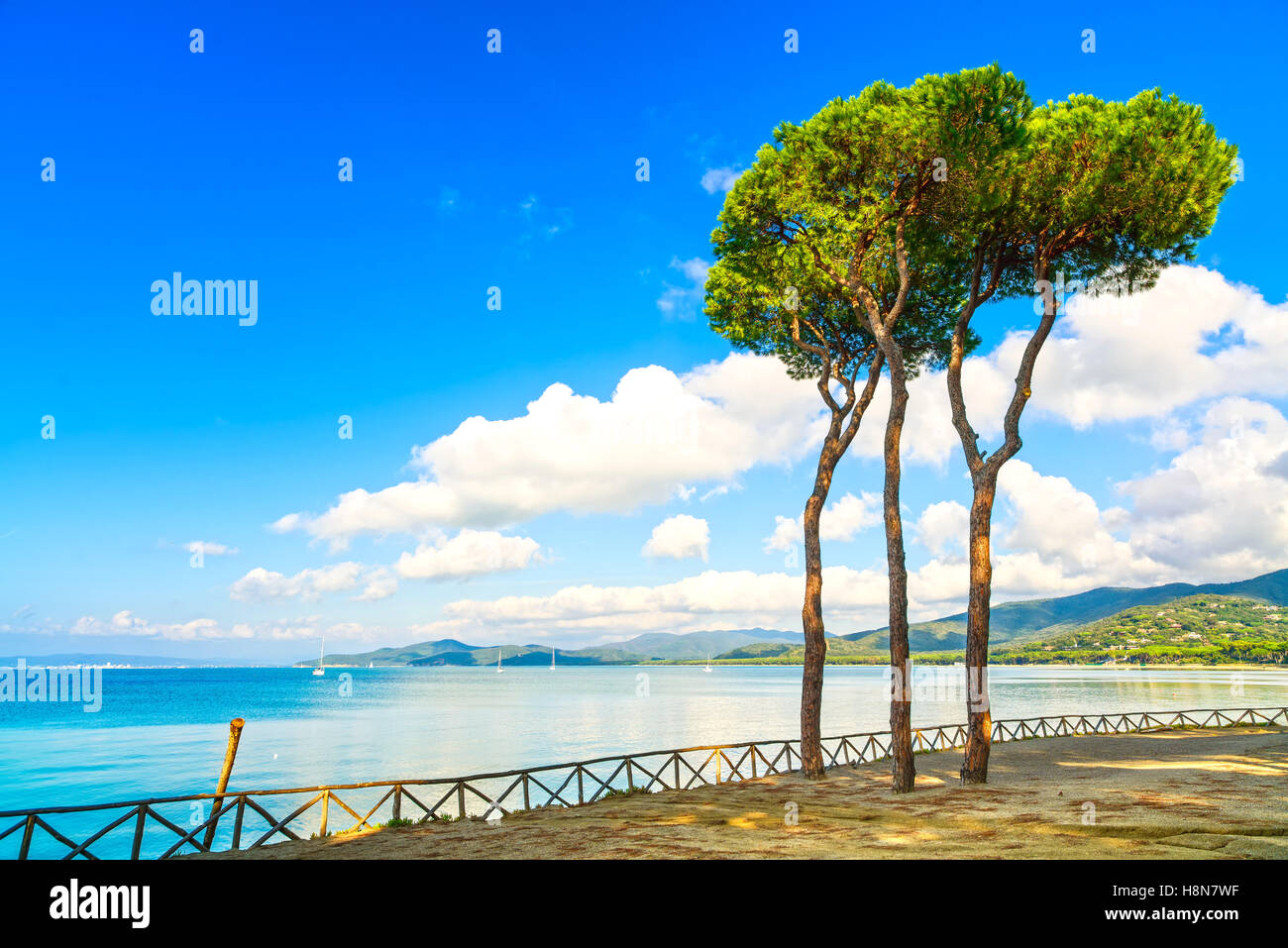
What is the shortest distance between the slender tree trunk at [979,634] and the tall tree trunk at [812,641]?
11.4ft

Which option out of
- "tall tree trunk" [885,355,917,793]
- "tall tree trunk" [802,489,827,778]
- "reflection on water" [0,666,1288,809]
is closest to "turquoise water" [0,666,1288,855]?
"reflection on water" [0,666,1288,809]

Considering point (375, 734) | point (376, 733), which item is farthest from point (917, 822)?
point (376, 733)

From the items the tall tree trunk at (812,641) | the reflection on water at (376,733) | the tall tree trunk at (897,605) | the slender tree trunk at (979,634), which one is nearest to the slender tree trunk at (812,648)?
the tall tree trunk at (812,641)

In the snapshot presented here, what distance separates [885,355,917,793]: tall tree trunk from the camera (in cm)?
1570

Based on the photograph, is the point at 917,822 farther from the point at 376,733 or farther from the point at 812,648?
the point at 376,733

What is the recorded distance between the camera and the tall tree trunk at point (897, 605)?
15.7 metres

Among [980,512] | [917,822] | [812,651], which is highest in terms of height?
[980,512]

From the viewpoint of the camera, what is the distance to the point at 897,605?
16.5m

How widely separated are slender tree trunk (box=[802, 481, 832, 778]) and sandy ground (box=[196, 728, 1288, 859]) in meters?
0.70

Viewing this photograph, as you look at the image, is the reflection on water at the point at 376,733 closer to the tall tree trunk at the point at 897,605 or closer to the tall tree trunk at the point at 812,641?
the tall tree trunk at the point at 812,641

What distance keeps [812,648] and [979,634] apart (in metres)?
4.10

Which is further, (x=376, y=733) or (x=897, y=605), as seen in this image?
(x=376, y=733)
